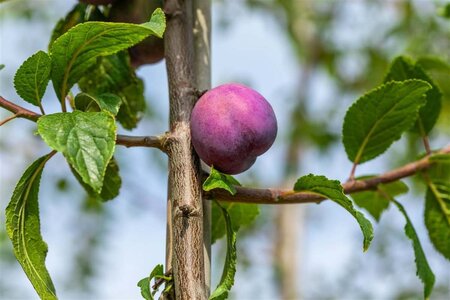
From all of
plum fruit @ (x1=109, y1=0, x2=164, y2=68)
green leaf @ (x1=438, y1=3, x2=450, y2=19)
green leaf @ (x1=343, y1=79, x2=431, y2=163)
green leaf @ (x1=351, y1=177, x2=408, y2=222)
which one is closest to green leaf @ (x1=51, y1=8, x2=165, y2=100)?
plum fruit @ (x1=109, y1=0, x2=164, y2=68)

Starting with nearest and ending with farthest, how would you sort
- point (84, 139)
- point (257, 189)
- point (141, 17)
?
point (84, 139) < point (257, 189) < point (141, 17)

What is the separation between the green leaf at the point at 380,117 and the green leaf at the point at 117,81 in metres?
0.26

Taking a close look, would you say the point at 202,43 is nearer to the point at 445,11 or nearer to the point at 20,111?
the point at 20,111

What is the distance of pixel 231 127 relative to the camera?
0.60 m

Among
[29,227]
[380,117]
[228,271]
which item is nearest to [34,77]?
[29,227]

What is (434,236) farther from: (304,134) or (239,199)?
(304,134)

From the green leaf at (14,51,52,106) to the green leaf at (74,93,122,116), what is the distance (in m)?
0.03

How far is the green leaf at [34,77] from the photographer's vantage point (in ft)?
1.95

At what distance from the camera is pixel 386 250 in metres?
4.06

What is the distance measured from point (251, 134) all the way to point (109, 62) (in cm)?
26

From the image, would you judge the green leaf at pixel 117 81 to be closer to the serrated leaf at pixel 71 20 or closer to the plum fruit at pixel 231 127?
the serrated leaf at pixel 71 20

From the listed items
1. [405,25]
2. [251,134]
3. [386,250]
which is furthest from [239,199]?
[386,250]

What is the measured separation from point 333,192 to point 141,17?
29 cm

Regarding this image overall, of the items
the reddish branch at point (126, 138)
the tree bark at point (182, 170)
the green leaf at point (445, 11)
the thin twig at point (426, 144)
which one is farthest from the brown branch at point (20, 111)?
the green leaf at point (445, 11)
